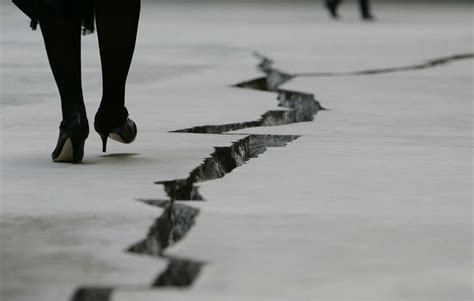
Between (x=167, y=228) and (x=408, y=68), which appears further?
(x=408, y=68)

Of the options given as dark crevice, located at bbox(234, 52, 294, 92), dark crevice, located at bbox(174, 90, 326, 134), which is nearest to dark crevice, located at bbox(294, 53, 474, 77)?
dark crevice, located at bbox(234, 52, 294, 92)

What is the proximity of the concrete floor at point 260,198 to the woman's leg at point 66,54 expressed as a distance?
10 cm

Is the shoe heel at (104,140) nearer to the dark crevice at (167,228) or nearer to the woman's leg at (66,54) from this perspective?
the woman's leg at (66,54)

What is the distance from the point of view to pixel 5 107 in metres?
2.93

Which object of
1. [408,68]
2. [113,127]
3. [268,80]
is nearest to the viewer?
[113,127]

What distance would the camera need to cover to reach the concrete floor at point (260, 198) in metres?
1.20

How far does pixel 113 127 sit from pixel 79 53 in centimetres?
13

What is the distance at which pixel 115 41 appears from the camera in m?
2.08

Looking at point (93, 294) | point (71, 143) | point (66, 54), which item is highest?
point (66, 54)

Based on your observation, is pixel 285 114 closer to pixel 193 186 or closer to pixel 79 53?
pixel 79 53

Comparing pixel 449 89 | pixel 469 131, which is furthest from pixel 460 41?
pixel 469 131

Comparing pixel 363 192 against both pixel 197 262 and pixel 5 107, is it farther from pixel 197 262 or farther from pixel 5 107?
pixel 5 107

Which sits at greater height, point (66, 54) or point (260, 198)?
point (66, 54)

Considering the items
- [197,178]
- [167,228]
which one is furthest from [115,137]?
[167,228]
